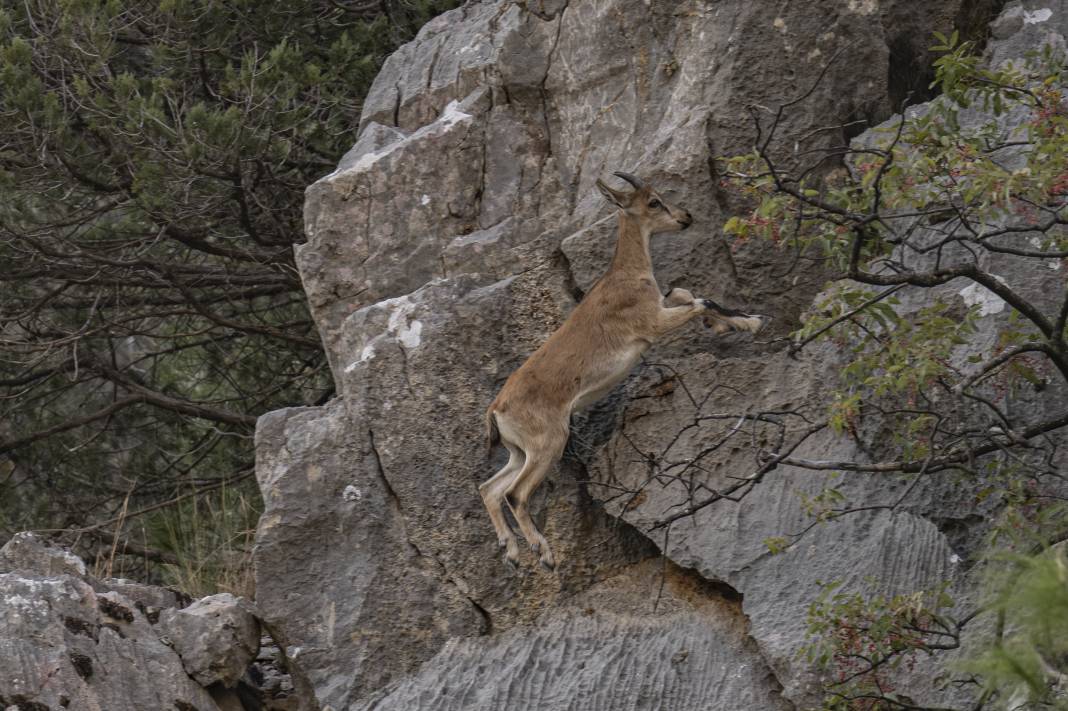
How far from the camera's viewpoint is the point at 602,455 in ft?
29.9

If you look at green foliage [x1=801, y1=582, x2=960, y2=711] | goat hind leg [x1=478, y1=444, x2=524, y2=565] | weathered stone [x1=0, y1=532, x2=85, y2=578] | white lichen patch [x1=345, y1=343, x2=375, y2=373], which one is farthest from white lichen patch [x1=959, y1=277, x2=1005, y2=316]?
weathered stone [x1=0, y1=532, x2=85, y2=578]

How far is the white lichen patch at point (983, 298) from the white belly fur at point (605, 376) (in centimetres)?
182

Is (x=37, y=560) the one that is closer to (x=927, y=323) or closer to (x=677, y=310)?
(x=677, y=310)

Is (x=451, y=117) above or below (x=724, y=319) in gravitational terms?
above

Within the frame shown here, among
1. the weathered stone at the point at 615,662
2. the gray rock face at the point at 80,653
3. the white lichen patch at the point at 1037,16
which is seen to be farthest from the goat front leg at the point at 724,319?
the gray rock face at the point at 80,653

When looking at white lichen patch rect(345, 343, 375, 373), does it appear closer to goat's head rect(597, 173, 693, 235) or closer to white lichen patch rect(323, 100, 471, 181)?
white lichen patch rect(323, 100, 471, 181)

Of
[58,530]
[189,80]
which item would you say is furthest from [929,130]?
[58,530]

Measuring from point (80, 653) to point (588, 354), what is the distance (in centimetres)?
327

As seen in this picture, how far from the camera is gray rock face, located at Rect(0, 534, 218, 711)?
8.54 metres

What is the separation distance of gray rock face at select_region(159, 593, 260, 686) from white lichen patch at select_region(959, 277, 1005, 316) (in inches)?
179

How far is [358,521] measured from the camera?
9.29 meters

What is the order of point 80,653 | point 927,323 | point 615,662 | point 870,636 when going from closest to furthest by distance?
point 870,636 → point 927,323 → point 615,662 → point 80,653

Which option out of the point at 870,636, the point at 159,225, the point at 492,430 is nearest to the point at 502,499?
the point at 492,430

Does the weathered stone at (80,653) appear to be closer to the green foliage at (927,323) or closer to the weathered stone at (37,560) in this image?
the weathered stone at (37,560)
